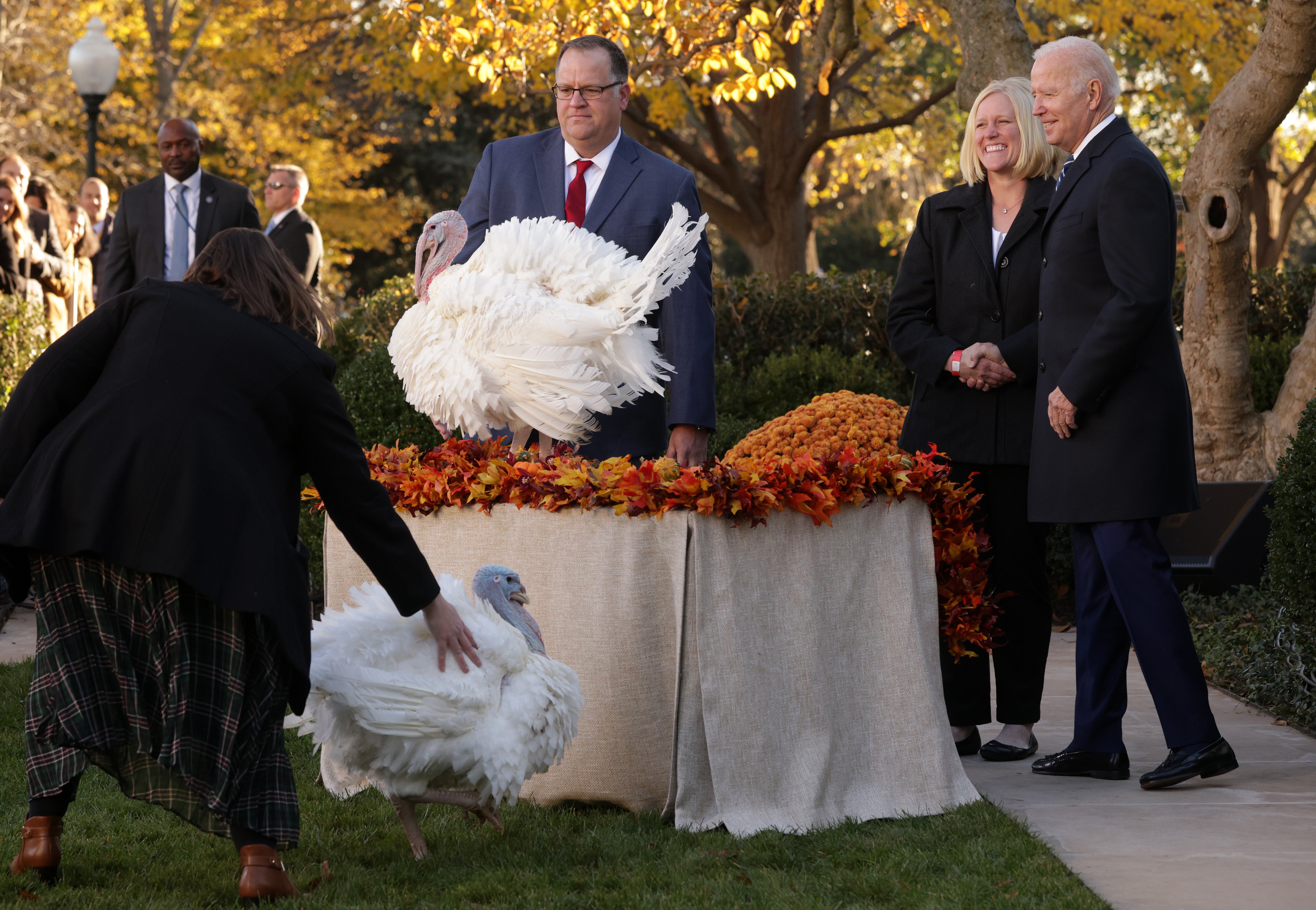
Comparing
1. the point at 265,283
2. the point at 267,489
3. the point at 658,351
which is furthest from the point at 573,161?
the point at 267,489

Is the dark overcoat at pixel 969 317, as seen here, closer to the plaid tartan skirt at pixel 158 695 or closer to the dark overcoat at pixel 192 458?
the dark overcoat at pixel 192 458

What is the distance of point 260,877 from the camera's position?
3045 mm

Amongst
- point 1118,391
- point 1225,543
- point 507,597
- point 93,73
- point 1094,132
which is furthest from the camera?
point 93,73

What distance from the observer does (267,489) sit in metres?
3.03

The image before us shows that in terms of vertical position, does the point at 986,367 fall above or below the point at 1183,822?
above

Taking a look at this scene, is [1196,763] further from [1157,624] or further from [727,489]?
[727,489]

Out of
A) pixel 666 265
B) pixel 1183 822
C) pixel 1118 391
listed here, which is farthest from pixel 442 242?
pixel 1183 822

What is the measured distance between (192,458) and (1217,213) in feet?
21.4

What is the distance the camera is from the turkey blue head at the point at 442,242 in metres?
4.05

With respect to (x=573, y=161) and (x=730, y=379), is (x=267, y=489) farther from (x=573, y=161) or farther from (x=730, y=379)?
(x=730, y=379)

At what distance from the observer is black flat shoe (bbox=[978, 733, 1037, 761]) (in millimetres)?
4391

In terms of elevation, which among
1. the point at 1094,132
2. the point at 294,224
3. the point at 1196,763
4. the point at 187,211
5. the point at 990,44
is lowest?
the point at 1196,763

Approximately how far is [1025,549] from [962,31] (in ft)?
16.8

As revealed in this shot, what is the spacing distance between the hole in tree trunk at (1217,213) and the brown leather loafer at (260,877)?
6.51 m
